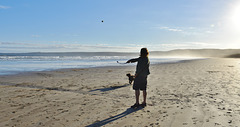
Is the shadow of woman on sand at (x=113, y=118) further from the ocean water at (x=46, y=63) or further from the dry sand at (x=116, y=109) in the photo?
the ocean water at (x=46, y=63)

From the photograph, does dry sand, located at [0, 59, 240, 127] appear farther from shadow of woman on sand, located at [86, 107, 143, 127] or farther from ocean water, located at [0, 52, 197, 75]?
ocean water, located at [0, 52, 197, 75]

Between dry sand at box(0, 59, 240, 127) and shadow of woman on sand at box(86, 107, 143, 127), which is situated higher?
dry sand at box(0, 59, 240, 127)

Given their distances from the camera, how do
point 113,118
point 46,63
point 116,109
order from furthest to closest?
point 46,63, point 116,109, point 113,118

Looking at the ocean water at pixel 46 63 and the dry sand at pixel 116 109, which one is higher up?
the ocean water at pixel 46 63

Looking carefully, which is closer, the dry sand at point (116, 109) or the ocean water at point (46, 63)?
the dry sand at point (116, 109)

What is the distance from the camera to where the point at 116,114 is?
205 inches

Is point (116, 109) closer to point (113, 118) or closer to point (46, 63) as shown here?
point (113, 118)

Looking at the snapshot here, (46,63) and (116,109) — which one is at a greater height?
(46,63)

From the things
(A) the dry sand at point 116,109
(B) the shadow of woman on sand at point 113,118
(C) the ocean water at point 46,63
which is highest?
(C) the ocean water at point 46,63

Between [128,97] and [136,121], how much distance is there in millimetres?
2552

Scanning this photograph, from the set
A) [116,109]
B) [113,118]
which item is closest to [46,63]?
[116,109]

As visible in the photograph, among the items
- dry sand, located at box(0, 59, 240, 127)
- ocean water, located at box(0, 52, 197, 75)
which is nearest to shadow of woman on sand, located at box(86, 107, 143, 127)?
dry sand, located at box(0, 59, 240, 127)

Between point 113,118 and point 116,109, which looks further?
point 116,109

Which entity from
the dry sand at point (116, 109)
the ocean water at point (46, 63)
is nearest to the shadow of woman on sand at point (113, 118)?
the dry sand at point (116, 109)
